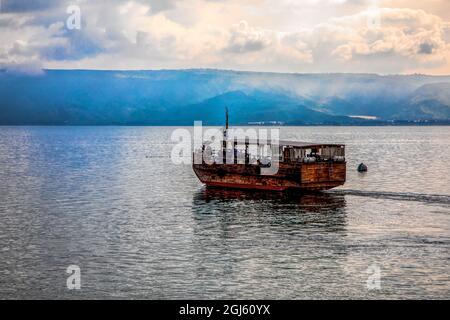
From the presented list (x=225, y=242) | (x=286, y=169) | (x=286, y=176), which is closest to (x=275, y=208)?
(x=286, y=176)

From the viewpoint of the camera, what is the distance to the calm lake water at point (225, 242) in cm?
3859

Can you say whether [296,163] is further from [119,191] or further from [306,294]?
[306,294]

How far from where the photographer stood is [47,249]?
48.2 m

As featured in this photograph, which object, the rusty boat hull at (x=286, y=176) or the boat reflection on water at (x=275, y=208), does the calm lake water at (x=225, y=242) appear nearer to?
the boat reflection on water at (x=275, y=208)

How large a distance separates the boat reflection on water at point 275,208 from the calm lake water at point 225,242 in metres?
0.11

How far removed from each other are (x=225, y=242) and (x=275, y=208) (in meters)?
15.6

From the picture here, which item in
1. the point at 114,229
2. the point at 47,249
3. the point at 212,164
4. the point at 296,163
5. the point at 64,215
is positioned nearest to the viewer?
the point at 47,249

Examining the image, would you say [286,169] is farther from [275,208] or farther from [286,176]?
[275,208]

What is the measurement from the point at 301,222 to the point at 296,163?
14.5 meters

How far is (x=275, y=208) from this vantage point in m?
64.2

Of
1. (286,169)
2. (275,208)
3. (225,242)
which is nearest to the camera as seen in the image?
(225,242)

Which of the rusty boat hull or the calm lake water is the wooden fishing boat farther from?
the calm lake water

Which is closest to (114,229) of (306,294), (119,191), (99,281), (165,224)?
(165,224)

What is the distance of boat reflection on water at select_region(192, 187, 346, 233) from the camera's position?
56719 mm
